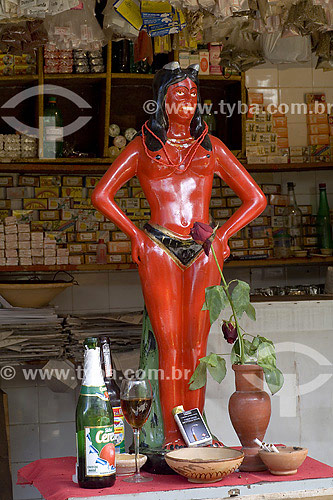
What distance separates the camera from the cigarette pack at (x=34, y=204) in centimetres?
377

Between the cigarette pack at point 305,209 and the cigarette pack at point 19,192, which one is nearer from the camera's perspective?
the cigarette pack at point 19,192

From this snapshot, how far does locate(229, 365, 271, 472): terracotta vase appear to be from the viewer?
1587 mm

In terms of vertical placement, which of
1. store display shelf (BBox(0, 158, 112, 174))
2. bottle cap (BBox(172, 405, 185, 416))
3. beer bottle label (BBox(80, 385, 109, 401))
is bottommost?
bottle cap (BBox(172, 405, 185, 416))

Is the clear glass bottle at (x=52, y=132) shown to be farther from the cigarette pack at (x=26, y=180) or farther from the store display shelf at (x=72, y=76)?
the cigarette pack at (x=26, y=180)

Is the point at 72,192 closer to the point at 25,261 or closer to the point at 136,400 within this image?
the point at 25,261

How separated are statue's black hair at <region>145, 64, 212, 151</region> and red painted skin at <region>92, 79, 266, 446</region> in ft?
0.05

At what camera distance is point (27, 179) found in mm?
3779

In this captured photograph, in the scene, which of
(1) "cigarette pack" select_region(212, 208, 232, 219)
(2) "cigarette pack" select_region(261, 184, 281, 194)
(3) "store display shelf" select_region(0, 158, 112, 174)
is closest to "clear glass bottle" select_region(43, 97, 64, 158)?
(3) "store display shelf" select_region(0, 158, 112, 174)

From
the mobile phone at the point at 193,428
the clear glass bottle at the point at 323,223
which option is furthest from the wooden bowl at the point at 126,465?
the clear glass bottle at the point at 323,223

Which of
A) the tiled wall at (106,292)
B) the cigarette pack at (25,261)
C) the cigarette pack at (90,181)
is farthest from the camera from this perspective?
the cigarette pack at (90,181)

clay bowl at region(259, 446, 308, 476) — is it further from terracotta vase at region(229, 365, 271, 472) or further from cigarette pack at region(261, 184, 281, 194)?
cigarette pack at region(261, 184, 281, 194)

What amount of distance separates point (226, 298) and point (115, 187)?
2.07 ft

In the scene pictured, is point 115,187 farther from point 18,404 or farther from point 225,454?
point 18,404

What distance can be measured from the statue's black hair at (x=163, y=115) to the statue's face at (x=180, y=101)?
1 centimetres
